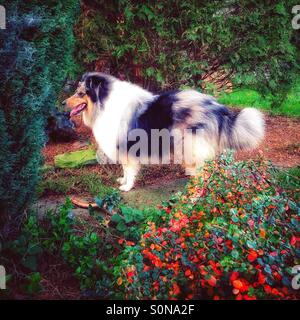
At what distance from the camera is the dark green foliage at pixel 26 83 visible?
2.86 metres

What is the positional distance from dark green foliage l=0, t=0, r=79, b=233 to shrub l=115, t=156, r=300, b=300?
3.60ft

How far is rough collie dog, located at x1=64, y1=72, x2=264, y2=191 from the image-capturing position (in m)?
4.57

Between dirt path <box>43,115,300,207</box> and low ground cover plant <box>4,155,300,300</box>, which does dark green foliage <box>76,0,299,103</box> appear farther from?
low ground cover plant <box>4,155,300,300</box>

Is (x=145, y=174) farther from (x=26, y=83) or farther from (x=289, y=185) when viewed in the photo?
(x=26, y=83)

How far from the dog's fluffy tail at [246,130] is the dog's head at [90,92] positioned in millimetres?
1505

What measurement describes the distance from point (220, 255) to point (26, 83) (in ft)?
6.16

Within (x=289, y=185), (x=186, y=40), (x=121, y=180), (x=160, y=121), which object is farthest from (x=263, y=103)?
(x=289, y=185)

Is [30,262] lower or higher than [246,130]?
lower

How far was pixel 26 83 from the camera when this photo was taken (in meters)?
3.05

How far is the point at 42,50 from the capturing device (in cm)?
313

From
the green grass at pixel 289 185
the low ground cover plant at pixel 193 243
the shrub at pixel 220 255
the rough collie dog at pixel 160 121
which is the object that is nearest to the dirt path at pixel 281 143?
the rough collie dog at pixel 160 121

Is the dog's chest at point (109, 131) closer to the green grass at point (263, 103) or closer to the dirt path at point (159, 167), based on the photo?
the dirt path at point (159, 167)

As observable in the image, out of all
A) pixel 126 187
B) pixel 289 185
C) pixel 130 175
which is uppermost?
pixel 289 185

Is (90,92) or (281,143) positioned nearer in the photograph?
(90,92)
